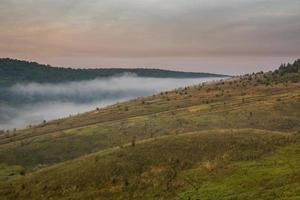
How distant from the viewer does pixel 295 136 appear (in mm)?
→ 62250

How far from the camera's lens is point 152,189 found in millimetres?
44656

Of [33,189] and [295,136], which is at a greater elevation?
[295,136]

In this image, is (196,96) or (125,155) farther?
(196,96)

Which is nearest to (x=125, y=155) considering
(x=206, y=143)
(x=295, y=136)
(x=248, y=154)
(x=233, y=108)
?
(x=206, y=143)

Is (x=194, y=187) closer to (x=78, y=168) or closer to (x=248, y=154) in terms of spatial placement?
(x=248, y=154)

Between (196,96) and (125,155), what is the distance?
10369 centimetres

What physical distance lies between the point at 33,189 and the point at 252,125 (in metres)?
51.6

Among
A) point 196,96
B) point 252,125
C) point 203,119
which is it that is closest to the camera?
point 252,125

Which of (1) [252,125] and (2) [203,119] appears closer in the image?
(1) [252,125]

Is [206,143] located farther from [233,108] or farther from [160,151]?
[233,108]

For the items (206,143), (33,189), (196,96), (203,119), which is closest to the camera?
(33,189)

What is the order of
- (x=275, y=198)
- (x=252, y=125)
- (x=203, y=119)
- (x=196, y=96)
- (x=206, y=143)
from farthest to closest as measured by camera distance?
1. (x=196, y=96)
2. (x=203, y=119)
3. (x=252, y=125)
4. (x=206, y=143)
5. (x=275, y=198)

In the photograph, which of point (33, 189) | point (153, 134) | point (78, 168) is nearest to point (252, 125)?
point (153, 134)

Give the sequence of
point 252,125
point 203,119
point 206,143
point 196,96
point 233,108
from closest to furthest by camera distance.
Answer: point 206,143 < point 252,125 < point 203,119 < point 233,108 < point 196,96
